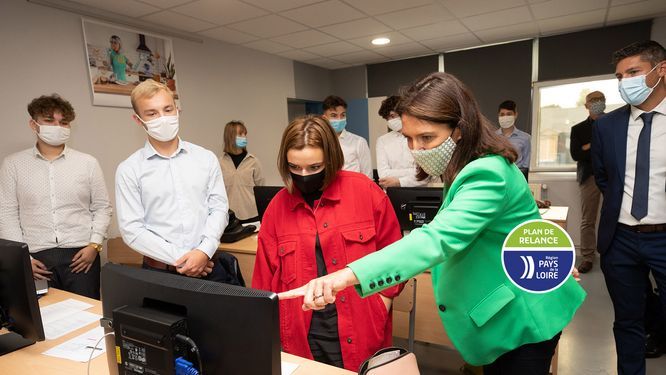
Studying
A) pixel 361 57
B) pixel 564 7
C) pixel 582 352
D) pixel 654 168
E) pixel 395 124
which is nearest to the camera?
pixel 654 168

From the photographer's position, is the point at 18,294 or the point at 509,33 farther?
the point at 509,33

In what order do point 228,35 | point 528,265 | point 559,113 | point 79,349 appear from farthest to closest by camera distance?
1. point 559,113
2. point 228,35
3. point 79,349
4. point 528,265

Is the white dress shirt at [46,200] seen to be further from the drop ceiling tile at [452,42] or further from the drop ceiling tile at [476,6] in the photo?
the drop ceiling tile at [452,42]

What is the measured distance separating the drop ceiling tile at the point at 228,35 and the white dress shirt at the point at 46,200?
2287mm

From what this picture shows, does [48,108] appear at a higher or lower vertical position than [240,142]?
higher

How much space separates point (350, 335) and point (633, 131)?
5.62 feet

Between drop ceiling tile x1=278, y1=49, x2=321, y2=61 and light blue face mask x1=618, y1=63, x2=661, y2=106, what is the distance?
3.97 meters

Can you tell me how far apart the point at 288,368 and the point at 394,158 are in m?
2.67

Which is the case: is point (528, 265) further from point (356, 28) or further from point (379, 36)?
point (379, 36)

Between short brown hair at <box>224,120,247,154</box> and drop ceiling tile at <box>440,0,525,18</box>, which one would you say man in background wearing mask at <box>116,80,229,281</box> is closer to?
short brown hair at <box>224,120,247,154</box>

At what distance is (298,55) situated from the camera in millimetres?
5387

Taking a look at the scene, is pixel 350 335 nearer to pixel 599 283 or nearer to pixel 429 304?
pixel 429 304

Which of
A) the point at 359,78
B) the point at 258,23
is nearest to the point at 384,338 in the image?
the point at 258,23

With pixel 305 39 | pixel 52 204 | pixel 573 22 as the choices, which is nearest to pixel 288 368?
pixel 52 204
